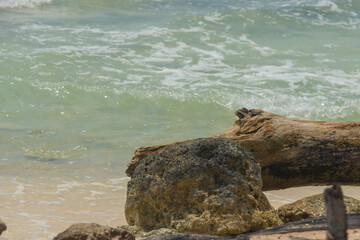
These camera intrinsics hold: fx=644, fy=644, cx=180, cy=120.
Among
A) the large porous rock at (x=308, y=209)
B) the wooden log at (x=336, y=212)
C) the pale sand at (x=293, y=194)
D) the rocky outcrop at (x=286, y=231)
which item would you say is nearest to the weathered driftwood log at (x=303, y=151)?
the large porous rock at (x=308, y=209)

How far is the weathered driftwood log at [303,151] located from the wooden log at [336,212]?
2.19 metres

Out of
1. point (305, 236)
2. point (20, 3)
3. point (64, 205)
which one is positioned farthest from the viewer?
point (20, 3)

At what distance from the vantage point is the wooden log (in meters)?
2.58

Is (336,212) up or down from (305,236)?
up

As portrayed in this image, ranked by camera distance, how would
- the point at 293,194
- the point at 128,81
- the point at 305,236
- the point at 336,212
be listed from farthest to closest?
the point at 128,81 → the point at 293,194 → the point at 305,236 → the point at 336,212

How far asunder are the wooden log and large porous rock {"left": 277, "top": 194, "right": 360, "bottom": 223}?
7.46 ft

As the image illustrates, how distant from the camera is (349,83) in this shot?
11.7 m

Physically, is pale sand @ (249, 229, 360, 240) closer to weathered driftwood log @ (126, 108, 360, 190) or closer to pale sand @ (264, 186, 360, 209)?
weathered driftwood log @ (126, 108, 360, 190)

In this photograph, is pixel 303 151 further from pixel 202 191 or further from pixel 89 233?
pixel 89 233

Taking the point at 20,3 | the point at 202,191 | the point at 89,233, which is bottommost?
the point at 89,233

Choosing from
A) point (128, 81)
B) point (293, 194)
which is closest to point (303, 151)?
point (293, 194)

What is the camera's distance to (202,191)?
Answer: 4.49m

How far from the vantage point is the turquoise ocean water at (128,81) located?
6859mm

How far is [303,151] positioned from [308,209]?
0.49m
